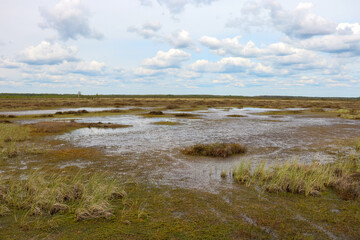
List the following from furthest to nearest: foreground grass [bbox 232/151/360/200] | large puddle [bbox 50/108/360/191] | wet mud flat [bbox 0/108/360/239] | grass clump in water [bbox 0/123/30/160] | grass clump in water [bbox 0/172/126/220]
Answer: grass clump in water [bbox 0/123/30/160] → large puddle [bbox 50/108/360/191] → foreground grass [bbox 232/151/360/200] → grass clump in water [bbox 0/172/126/220] → wet mud flat [bbox 0/108/360/239]

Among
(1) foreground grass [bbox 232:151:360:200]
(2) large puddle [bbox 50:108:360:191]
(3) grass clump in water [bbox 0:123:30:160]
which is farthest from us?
(3) grass clump in water [bbox 0:123:30:160]

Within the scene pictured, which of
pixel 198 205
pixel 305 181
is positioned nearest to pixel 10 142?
pixel 198 205

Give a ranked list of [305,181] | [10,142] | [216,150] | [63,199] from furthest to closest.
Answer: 1. [10,142]
2. [216,150]
3. [305,181]
4. [63,199]

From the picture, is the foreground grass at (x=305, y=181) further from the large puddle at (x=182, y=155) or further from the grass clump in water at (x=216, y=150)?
the grass clump in water at (x=216, y=150)

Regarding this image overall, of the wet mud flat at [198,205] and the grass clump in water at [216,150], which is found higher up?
the grass clump in water at [216,150]

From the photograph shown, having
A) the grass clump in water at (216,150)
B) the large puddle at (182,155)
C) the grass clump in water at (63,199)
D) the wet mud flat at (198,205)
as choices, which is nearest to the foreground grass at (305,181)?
the wet mud flat at (198,205)

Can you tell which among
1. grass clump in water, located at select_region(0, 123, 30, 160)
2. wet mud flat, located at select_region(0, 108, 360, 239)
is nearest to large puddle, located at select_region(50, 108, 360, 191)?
wet mud flat, located at select_region(0, 108, 360, 239)

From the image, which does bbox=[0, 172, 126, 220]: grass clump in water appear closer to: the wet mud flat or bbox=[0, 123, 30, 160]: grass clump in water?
the wet mud flat

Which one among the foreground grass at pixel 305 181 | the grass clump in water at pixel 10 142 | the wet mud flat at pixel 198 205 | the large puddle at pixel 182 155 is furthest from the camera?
the grass clump in water at pixel 10 142

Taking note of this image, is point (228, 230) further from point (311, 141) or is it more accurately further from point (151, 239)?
point (311, 141)

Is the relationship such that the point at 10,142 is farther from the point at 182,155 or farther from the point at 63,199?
the point at 63,199

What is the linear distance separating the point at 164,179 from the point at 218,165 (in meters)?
4.00

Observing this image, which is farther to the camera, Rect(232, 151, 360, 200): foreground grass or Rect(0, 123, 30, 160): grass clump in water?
Rect(0, 123, 30, 160): grass clump in water

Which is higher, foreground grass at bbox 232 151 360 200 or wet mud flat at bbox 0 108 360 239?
foreground grass at bbox 232 151 360 200
